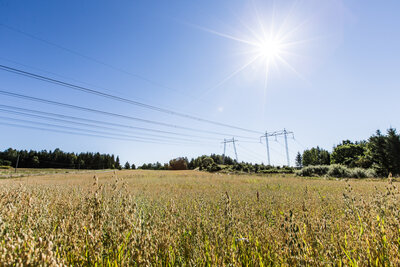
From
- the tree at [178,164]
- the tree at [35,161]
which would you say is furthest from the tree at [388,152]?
the tree at [35,161]

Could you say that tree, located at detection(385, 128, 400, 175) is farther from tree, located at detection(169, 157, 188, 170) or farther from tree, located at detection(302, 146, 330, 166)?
tree, located at detection(302, 146, 330, 166)

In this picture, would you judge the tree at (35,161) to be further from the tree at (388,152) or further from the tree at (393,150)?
the tree at (393,150)

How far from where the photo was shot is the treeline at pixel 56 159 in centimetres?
8152

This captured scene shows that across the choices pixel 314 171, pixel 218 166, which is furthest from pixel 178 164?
pixel 314 171

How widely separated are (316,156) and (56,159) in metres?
142

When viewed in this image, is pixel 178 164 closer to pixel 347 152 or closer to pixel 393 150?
pixel 393 150

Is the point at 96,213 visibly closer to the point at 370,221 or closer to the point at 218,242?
the point at 218,242

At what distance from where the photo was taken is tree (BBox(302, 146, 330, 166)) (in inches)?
3797

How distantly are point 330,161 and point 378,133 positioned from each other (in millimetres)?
66234

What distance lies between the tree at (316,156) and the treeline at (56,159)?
111 m

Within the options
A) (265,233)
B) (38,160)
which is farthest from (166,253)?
(38,160)

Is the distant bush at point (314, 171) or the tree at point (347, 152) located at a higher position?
the tree at point (347, 152)

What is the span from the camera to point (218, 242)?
2395mm

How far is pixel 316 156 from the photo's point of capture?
10288 centimetres
